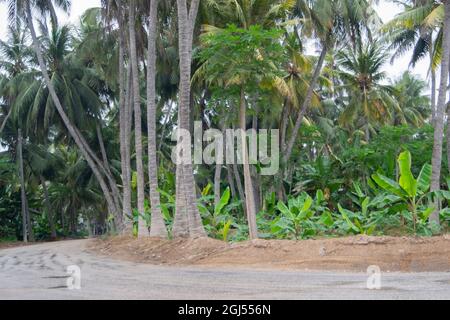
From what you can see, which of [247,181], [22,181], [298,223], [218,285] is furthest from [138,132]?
[22,181]

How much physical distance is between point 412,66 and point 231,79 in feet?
48.1

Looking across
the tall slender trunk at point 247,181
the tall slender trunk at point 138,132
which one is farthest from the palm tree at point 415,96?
the tall slender trunk at point 247,181

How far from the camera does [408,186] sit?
15180mm

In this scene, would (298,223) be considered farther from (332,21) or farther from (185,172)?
(332,21)

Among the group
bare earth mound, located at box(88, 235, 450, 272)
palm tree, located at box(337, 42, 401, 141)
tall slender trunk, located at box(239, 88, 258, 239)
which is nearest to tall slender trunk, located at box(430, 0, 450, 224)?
bare earth mound, located at box(88, 235, 450, 272)

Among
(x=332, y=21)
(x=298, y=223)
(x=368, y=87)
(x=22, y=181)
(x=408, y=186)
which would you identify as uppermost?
(x=332, y=21)

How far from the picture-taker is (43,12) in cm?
2784

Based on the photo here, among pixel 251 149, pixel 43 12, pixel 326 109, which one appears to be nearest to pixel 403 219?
pixel 251 149

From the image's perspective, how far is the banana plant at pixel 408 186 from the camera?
14.9 metres

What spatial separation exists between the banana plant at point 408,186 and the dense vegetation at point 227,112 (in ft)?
0.14

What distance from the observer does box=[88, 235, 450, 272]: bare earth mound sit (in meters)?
12.3

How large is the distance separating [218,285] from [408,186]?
302 inches

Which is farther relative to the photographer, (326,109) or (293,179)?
(326,109)
